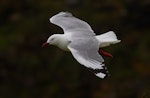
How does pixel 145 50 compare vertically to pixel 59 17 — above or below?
below

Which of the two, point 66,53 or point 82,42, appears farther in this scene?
point 66,53

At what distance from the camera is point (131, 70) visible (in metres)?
14.3

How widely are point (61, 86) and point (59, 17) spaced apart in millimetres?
4237

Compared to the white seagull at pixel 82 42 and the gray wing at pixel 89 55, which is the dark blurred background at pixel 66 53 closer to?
the white seagull at pixel 82 42

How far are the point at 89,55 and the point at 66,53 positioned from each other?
5.35 m

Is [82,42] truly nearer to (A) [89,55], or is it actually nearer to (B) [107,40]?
(A) [89,55]

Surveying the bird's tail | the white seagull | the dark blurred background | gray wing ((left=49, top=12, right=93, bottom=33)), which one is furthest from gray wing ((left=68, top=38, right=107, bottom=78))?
the dark blurred background

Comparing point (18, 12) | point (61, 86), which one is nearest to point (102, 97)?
point (61, 86)

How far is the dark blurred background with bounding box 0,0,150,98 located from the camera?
46.0 feet

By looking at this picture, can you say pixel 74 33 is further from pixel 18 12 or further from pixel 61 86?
pixel 18 12

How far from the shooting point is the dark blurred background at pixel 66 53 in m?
14.0

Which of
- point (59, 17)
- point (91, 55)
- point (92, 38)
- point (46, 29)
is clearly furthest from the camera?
point (46, 29)

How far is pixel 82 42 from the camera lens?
8.61m

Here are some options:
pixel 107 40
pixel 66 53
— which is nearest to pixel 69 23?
pixel 107 40
